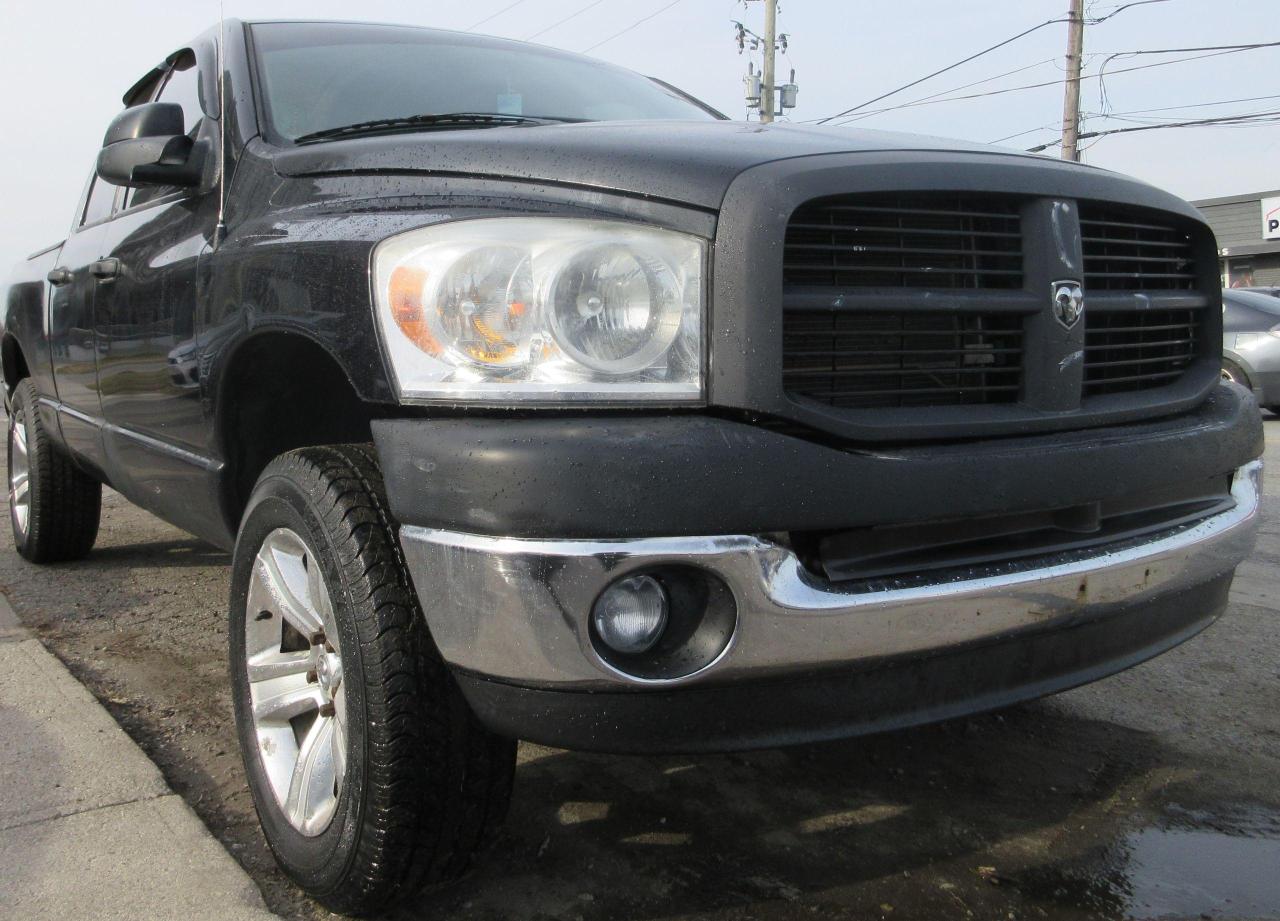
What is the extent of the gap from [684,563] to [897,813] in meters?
1.10

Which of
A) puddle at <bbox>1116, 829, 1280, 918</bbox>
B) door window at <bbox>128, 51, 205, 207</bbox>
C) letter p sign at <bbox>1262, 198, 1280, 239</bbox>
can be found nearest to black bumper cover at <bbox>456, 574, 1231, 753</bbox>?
puddle at <bbox>1116, 829, 1280, 918</bbox>

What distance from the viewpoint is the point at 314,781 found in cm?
208

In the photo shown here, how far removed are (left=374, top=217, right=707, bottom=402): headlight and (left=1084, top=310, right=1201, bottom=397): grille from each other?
0.83 metres

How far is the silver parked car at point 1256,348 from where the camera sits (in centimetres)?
1011

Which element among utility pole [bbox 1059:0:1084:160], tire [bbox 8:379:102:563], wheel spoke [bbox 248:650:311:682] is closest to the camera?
wheel spoke [bbox 248:650:311:682]

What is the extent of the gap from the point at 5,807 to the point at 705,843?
1.41 m

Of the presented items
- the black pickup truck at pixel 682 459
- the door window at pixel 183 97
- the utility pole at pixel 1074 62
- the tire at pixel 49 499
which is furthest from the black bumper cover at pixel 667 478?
the utility pole at pixel 1074 62

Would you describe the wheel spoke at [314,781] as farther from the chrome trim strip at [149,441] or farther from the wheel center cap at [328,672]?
the chrome trim strip at [149,441]

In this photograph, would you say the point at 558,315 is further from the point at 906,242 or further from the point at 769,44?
the point at 769,44

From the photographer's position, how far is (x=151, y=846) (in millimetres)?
2203

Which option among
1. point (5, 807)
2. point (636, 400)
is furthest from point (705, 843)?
point (5, 807)

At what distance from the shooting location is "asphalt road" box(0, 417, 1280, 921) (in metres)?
2.08

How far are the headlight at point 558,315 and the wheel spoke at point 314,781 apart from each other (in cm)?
70

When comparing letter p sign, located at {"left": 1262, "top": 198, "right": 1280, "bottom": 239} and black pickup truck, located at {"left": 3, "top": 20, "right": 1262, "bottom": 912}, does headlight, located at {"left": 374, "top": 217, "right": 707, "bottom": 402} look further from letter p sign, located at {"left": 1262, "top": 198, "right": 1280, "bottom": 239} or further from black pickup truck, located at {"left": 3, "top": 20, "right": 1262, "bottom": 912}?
letter p sign, located at {"left": 1262, "top": 198, "right": 1280, "bottom": 239}
